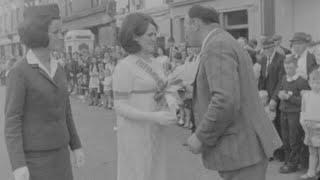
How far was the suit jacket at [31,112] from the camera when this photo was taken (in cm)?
343

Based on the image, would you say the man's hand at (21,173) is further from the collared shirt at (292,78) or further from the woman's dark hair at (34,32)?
the collared shirt at (292,78)

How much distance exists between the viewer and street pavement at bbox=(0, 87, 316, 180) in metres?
7.28

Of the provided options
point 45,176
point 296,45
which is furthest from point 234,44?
point 296,45

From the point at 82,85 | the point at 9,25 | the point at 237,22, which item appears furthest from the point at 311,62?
the point at 9,25

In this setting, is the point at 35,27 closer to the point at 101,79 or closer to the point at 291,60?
the point at 291,60

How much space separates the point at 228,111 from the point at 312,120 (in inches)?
145

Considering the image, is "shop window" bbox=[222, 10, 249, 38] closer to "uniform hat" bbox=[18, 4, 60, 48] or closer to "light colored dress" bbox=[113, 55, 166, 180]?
"light colored dress" bbox=[113, 55, 166, 180]

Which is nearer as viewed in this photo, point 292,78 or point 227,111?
point 227,111

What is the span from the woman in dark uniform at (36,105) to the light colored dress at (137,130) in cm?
44

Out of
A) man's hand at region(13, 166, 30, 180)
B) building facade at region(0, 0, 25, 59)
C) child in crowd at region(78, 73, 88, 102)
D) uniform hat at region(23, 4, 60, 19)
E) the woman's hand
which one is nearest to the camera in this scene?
man's hand at region(13, 166, 30, 180)

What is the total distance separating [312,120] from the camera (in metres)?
6.65

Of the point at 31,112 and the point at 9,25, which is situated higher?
the point at 9,25

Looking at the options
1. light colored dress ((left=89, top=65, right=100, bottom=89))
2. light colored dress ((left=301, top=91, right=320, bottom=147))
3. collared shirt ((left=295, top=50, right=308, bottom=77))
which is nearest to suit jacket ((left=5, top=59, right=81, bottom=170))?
light colored dress ((left=301, top=91, right=320, bottom=147))

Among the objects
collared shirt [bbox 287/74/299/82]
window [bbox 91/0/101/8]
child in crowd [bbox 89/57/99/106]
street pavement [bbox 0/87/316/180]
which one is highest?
window [bbox 91/0/101/8]
